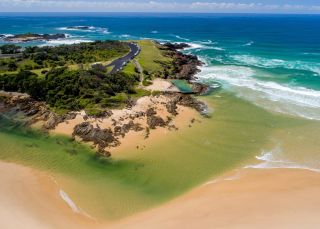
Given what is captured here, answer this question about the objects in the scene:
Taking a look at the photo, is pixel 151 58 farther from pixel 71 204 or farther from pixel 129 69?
pixel 71 204

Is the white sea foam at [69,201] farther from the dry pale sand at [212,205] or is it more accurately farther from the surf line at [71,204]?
the dry pale sand at [212,205]

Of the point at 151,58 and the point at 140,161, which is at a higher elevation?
the point at 151,58

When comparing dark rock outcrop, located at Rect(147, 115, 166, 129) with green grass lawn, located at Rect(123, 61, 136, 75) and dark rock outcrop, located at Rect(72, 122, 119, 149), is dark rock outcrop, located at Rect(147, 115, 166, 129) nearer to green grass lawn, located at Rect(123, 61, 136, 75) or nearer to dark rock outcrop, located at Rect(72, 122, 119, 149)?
dark rock outcrop, located at Rect(72, 122, 119, 149)

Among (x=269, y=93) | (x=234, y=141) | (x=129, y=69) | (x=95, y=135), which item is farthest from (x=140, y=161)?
(x=129, y=69)

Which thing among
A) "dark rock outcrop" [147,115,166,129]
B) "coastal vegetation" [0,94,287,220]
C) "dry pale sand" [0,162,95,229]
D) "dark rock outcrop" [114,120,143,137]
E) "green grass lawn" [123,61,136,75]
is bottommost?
"dry pale sand" [0,162,95,229]

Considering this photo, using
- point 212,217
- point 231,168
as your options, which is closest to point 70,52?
point 231,168

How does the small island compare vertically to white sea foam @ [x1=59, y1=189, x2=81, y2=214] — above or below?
above

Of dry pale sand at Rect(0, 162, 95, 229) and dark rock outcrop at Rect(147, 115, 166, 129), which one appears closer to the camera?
dry pale sand at Rect(0, 162, 95, 229)

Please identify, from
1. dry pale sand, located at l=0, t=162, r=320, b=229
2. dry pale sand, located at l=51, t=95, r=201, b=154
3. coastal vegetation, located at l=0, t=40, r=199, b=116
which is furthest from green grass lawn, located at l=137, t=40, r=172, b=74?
dry pale sand, located at l=0, t=162, r=320, b=229
